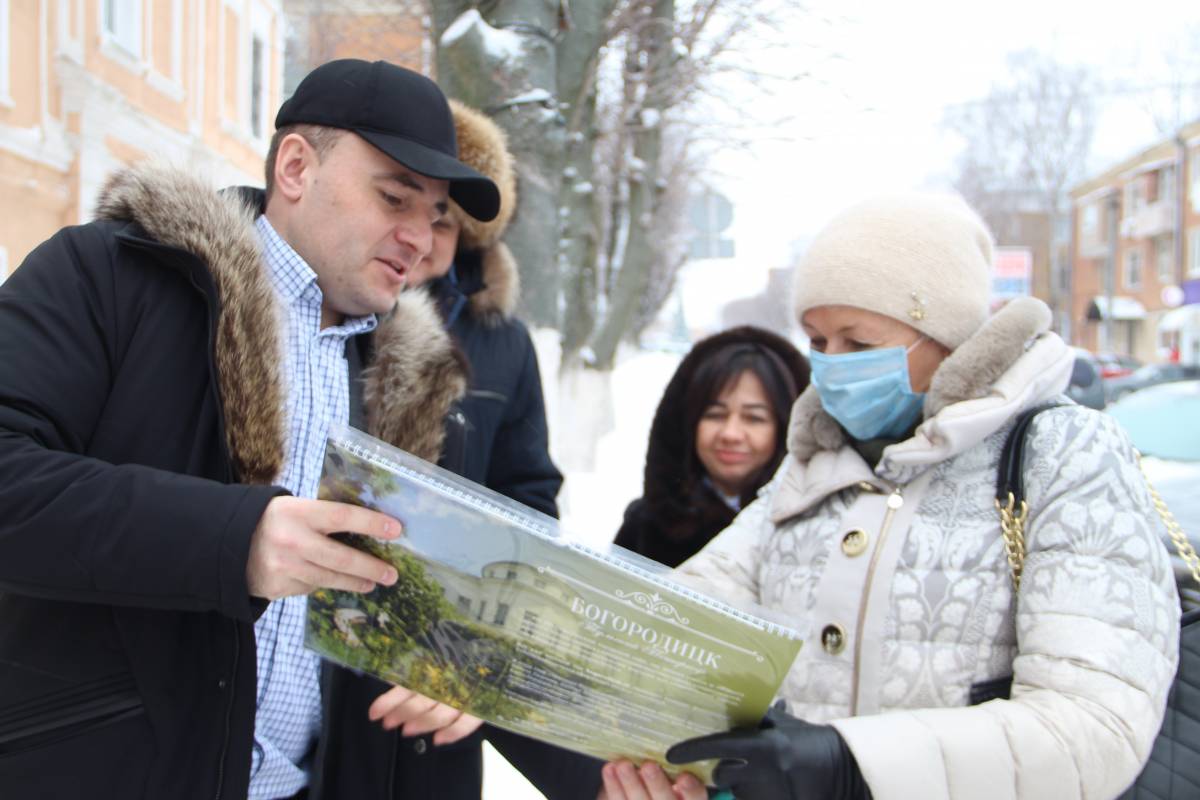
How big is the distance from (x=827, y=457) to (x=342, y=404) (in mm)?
937

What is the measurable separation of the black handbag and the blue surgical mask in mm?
279

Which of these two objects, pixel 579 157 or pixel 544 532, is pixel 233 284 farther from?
pixel 579 157

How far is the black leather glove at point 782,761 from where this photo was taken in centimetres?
135

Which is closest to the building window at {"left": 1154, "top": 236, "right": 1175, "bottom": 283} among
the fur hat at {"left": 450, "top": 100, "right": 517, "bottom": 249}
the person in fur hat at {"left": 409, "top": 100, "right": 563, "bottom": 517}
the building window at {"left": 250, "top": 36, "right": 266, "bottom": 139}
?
the building window at {"left": 250, "top": 36, "right": 266, "bottom": 139}

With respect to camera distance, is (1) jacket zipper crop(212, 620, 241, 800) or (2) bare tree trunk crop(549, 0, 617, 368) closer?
(1) jacket zipper crop(212, 620, 241, 800)

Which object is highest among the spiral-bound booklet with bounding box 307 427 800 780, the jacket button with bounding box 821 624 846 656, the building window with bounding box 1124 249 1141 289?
the building window with bounding box 1124 249 1141 289

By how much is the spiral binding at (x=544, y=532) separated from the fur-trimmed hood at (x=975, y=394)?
562mm

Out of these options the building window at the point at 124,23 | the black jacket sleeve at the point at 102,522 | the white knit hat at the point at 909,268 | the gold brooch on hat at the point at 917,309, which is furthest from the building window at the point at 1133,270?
the black jacket sleeve at the point at 102,522

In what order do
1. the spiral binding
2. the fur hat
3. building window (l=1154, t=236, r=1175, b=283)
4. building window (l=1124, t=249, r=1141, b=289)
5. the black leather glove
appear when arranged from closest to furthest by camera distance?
the spiral binding
the black leather glove
the fur hat
building window (l=1154, t=236, r=1175, b=283)
building window (l=1124, t=249, r=1141, b=289)

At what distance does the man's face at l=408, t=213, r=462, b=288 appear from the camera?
9.20ft

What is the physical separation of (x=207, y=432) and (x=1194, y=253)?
44146 millimetres

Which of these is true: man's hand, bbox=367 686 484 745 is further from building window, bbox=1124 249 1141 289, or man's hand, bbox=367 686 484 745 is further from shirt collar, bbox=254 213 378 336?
building window, bbox=1124 249 1141 289

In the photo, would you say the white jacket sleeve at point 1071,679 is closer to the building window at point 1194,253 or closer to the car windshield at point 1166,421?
the car windshield at point 1166,421

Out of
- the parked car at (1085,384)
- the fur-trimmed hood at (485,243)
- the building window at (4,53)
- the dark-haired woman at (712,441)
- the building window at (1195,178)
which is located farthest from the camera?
the building window at (1195,178)
